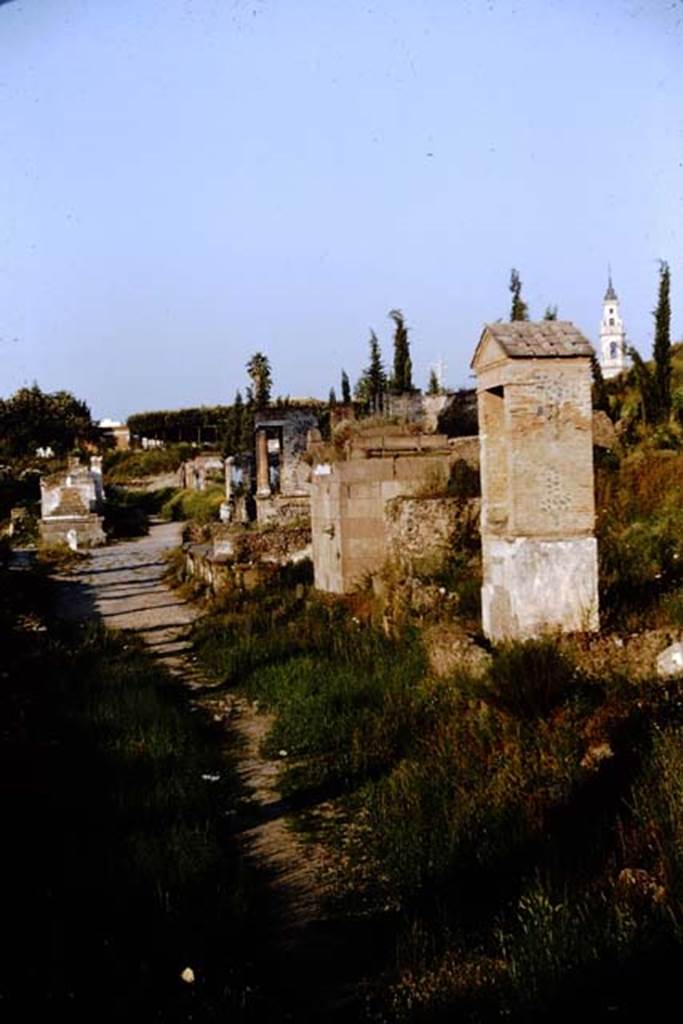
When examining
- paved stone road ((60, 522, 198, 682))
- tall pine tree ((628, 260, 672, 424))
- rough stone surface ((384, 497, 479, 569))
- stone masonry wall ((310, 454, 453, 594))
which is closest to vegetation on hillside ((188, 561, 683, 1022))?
rough stone surface ((384, 497, 479, 569))

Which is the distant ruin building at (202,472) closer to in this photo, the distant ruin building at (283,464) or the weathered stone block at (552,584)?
the distant ruin building at (283,464)

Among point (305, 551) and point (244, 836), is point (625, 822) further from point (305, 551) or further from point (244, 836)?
point (305, 551)

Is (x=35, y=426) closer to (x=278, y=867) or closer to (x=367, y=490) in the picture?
(x=367, y=490)

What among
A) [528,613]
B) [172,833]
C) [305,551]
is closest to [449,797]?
[172,833]

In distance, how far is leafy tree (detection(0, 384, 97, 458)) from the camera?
178ft

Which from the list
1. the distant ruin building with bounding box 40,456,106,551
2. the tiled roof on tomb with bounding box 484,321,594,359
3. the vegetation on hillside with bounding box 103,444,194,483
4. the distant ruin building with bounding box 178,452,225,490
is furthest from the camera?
the vegetation on hillside with bounding box 103,444,194,483

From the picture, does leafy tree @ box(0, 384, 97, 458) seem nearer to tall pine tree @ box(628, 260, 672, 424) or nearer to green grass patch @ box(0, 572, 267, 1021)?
tall pine tree @ box(628, 260, 672, 424)

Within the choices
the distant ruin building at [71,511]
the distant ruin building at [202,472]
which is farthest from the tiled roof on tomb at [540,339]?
the distant ruin building at [202,472]

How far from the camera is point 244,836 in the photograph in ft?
18.3

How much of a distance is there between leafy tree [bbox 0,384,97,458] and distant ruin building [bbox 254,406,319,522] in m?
25.9

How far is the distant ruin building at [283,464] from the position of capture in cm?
2318

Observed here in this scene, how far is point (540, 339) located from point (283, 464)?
832 inches

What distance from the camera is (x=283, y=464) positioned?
2875 centimetres

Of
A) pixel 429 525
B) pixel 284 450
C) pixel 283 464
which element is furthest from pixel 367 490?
pixel 284 450
